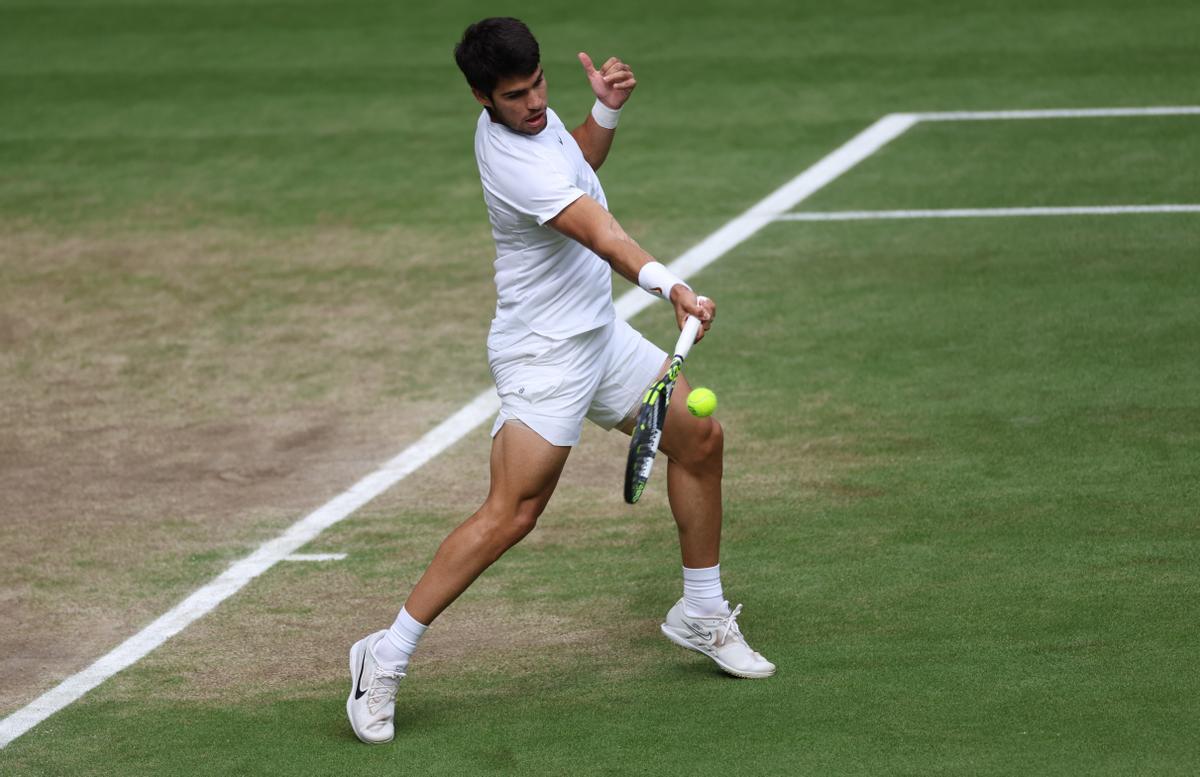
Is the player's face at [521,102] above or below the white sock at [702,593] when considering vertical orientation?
above

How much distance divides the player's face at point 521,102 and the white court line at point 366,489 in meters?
2.34

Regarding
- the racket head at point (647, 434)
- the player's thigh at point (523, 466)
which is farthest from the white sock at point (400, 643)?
the racket head at point (647, 434)

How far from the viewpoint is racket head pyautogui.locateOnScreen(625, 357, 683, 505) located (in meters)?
5.77

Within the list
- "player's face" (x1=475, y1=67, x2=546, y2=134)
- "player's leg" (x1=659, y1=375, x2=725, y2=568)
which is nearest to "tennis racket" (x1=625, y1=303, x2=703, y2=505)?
"player's leg" (x1=659, y1=375, x2=725, y2=568)

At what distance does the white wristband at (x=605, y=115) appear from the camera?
651 cm

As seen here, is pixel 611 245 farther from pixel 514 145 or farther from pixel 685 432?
pixel 685 432

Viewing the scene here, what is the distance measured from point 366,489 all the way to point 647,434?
2.68 metres

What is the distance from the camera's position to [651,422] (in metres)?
5.85

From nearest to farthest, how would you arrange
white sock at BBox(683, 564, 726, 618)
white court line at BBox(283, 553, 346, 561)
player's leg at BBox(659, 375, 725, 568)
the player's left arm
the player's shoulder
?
the player's shoulder < player's leg at BBox(659, 375, 725, 568) < white sock at BBox(683, 564, 726, 618) < the player's left arm < white court line at BBox(283, 553, 346, 561)

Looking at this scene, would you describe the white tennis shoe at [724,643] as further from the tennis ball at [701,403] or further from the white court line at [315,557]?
the white court line at [315,557]

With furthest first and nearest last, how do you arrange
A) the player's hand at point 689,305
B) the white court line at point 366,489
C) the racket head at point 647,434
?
1. the white court line at point 366,489
2. the racket head at point 647,434
3. the player's hand at point 689,305

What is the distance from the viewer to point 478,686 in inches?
247

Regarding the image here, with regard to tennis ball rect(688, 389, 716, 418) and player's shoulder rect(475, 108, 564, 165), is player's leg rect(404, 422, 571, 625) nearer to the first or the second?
tennis ball rect(688, 389, 716, 418)

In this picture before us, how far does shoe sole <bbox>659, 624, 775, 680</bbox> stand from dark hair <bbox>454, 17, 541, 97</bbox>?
1903 millimetres
